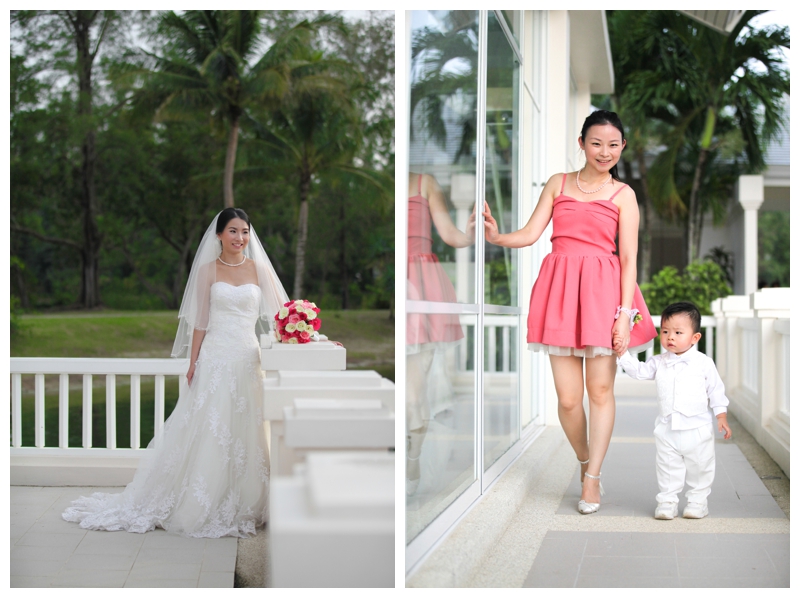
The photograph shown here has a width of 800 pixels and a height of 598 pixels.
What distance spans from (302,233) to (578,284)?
688 inches

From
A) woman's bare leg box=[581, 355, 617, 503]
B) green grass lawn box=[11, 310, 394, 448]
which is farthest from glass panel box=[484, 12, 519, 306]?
green grass lawn box=[11, 310, 394, 448]

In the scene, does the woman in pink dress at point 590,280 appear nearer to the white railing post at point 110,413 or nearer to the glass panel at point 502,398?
the glass panel at point 502,398

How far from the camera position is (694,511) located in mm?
3307

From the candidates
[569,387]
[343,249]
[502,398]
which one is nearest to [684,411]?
[569,387]

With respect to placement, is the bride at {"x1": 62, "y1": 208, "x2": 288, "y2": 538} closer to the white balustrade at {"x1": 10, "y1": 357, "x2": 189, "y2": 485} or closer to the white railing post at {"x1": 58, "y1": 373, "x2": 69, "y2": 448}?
the white balustrade at {"x1": 10, "y1": 357, "x2": 189, "y2": 485}

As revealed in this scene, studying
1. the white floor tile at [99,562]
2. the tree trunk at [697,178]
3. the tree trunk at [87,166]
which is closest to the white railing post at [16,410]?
the white floor tile at [99,562]

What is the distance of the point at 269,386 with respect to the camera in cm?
306

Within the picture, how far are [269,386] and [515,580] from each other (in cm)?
114

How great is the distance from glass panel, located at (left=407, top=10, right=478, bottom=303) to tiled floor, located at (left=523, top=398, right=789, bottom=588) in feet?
3.24

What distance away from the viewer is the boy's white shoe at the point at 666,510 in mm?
3273

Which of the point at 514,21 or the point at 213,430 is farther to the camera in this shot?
the point at 514,21

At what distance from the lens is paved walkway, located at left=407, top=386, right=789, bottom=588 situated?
255 cm

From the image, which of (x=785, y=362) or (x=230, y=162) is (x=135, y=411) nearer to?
(x=785, y=362)
